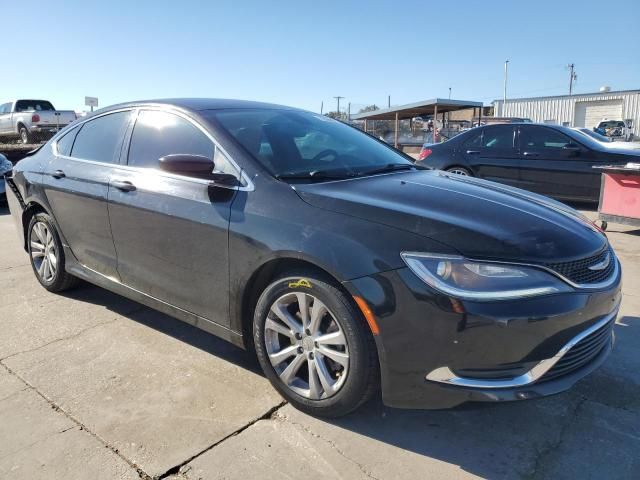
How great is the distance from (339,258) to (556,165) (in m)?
7.21

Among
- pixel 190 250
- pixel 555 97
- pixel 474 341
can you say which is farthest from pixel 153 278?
pixel 555 97

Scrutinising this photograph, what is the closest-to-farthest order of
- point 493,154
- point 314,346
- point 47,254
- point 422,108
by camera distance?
point 314,346
point 47,254
point 493,154
point 422,108

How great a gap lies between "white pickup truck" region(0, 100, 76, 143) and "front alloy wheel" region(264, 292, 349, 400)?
65.1 feet

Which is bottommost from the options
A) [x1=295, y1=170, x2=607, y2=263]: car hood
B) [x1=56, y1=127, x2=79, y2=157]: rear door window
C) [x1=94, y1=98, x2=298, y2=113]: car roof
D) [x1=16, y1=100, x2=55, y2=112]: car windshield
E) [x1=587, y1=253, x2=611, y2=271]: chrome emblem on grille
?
[x1=587, y1=253, x2=611, y2=271]: chrome emblem on grille

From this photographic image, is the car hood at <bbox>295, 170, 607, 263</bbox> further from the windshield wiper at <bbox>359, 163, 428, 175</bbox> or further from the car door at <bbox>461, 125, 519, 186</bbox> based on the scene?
the car door at <bbox>461, 125, 519, 186</bbox>

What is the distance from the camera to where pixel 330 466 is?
2396 mm

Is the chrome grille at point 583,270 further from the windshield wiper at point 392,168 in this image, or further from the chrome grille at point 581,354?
the windshield wiper at point 392,168

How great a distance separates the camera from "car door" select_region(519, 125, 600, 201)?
27.1 feet

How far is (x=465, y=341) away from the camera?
2236 millimetres

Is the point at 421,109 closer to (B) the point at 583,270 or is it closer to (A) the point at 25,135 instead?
(A) the point at 25,135

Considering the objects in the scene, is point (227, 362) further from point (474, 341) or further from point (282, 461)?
point (474, 341)

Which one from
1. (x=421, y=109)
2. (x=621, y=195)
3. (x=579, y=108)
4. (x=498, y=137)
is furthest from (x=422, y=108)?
(x=579, y=108)

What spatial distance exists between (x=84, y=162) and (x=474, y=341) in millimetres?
3194

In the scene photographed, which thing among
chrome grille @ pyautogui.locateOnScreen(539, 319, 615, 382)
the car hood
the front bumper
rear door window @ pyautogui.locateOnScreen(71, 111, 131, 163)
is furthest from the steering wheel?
chrome grille @ pyautogui.locateOnScreen(539, 319, 615, 382)
